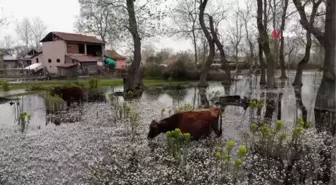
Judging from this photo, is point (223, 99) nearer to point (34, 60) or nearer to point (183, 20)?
point (183, 20)

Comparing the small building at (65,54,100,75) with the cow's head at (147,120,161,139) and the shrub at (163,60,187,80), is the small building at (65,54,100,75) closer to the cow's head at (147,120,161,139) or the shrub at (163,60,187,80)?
the shrub at (163,60,187,80)

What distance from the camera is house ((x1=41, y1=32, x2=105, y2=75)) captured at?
51.7 meters

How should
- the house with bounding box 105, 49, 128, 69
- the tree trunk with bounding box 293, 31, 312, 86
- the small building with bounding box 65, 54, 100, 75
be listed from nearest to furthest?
the tree trunk with bounding box 293, 31, 312, 86
the small building with bounding box 65, 54, 100, 75
the house with bounding box 105, 49, 128, 69

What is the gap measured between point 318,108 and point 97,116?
11.9 meters

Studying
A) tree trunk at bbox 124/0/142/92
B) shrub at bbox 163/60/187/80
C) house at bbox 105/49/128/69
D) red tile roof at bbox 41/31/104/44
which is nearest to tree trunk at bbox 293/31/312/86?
shrub at bbox 163/60/187/80

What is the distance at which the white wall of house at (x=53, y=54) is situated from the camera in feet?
174

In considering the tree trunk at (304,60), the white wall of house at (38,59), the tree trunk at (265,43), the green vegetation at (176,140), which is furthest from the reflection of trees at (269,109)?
the white wall of house at (38,59)

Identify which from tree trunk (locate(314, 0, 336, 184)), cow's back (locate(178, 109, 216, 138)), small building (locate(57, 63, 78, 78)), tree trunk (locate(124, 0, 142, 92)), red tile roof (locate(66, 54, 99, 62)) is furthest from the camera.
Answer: red tile roof (locate(66, 54, 99, 62))

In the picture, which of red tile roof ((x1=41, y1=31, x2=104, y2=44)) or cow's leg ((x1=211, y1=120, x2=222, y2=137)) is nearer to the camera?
cow's leg ((x1=211, y1=120, x2=222, y2=137))

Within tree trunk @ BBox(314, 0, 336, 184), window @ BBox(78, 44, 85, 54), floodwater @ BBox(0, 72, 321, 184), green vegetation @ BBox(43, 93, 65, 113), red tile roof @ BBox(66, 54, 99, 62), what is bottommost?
floodwater @ BBox(0, 72, 321, 184)

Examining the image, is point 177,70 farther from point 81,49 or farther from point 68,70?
point 81,49

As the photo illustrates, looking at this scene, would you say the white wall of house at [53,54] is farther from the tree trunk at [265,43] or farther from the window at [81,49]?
the tree trunk at [265,43]

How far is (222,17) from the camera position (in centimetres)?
5516

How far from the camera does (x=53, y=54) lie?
178 ft
